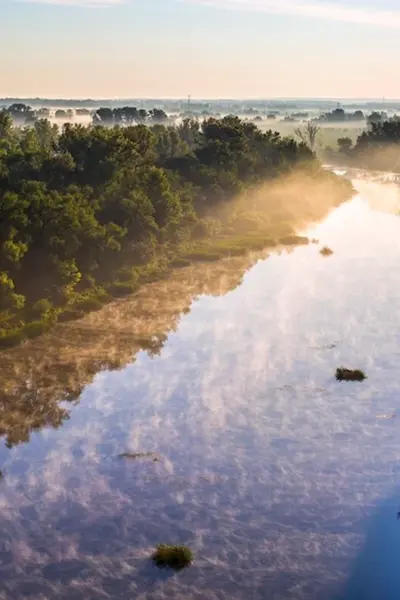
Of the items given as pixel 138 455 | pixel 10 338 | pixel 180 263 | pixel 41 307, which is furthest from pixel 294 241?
pixel 138 455

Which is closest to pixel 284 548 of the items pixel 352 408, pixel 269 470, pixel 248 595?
pixel 248 595

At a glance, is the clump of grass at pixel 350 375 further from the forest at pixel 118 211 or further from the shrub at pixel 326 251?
the shrub at pixel 326 251

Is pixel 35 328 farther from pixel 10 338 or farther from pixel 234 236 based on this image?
pixel 234 236

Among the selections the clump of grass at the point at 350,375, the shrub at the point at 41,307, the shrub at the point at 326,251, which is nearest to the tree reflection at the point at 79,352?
the shrub at the point at 41,307

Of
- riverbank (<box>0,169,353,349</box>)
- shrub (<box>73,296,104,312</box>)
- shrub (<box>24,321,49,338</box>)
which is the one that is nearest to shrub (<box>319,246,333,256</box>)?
riverbank (<box>0,169,353,349</box>)

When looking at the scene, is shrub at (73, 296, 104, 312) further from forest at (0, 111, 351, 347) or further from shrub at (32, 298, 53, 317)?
shrub at (32, 298, 53, 317)
